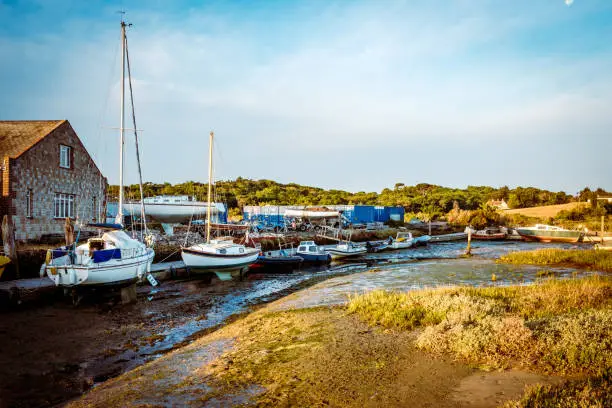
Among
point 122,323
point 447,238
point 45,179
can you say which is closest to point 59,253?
point 122,323

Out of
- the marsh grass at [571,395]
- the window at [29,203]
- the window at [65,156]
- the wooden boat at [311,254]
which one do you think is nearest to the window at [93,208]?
the window at [65,156]

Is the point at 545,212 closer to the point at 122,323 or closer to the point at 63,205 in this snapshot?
the point at 63,205

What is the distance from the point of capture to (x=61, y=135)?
26969mm

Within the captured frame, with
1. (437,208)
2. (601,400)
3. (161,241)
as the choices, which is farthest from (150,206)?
(437,208)

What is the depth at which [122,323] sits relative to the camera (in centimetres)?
1539

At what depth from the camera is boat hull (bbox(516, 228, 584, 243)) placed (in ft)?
187

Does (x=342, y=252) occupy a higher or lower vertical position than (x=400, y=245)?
higher

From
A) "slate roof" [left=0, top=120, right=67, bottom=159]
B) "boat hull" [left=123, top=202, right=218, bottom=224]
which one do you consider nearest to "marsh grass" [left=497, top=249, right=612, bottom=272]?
"boat hull" [left=123, top=202, right=218, bottom=224]

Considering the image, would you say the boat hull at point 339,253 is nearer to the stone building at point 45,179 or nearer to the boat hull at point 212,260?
the boat hull at point 212,260

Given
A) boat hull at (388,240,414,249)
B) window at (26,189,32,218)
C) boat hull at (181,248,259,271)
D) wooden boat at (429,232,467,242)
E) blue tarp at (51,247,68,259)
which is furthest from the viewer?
wooden boat at (429,232,467,242)

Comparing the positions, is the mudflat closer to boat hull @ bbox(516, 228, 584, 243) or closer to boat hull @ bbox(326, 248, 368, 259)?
boat hull @ bbox(326, 248, 368, 259)

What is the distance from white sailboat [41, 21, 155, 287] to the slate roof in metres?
8.64

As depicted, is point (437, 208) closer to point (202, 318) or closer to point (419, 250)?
point (419, 250)

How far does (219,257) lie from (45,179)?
11956mm
